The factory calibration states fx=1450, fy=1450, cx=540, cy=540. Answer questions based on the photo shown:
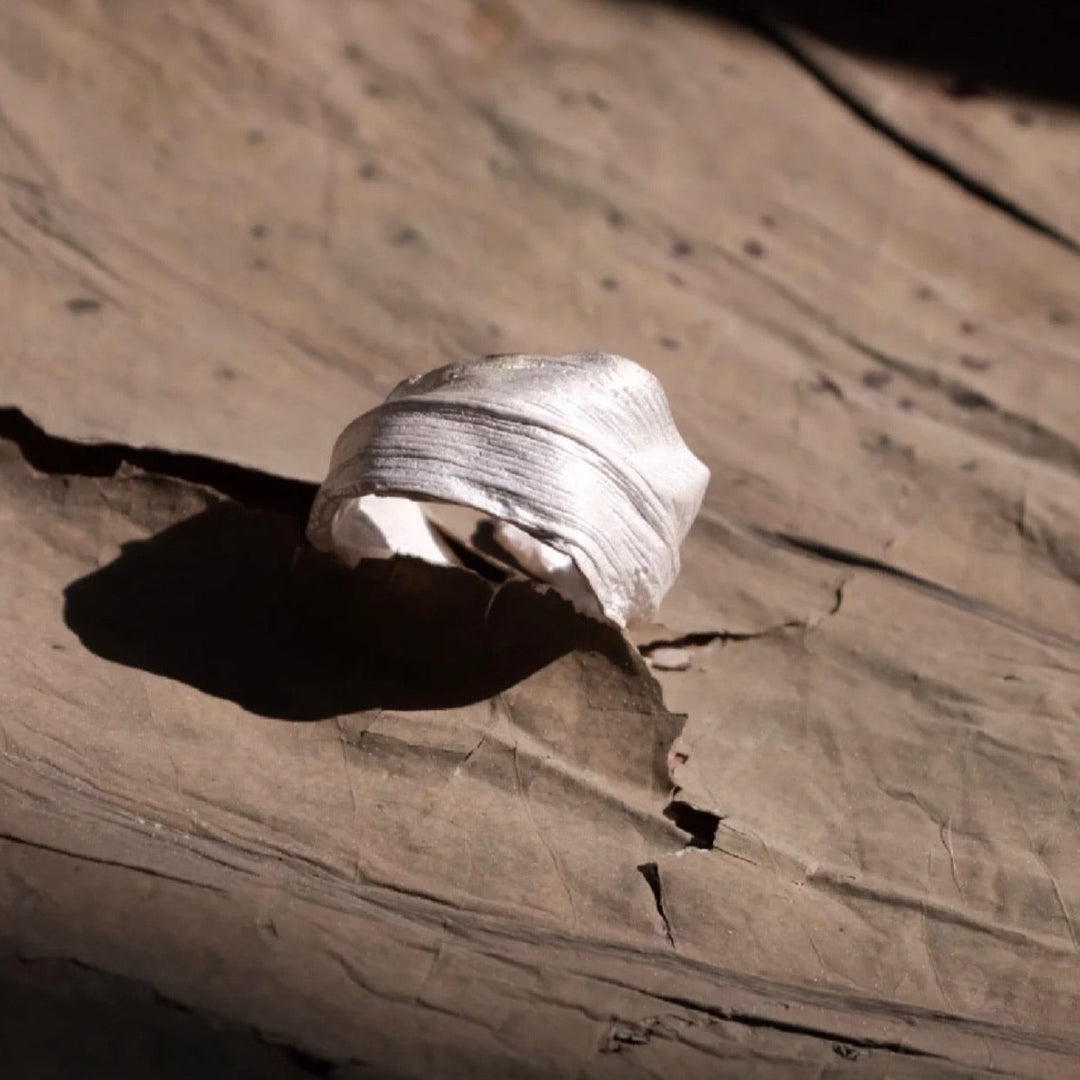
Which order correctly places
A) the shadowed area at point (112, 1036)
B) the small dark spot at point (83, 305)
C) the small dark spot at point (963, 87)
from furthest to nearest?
the small dark spot at point (963, 87) → the small dark spot at point (83, 305) → the shadowed area at point (112, 1036)

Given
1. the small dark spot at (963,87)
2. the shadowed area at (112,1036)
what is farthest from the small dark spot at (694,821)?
the small dark spot at (963,87)

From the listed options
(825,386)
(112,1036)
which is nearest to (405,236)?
(825,386)

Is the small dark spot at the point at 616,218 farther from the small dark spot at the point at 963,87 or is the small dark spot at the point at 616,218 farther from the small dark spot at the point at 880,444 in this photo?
the small dark spot at the point at 963,87

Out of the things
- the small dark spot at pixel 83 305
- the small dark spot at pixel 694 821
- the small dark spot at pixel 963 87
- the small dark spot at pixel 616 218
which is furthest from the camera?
the small dark spot at pixel 963 87

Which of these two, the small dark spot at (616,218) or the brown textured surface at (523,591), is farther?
the small dark spot at (616,218)

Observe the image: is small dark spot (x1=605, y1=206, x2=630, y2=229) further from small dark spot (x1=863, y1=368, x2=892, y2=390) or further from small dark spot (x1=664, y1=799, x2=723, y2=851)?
small dark spot (x1=664, y1=799, x2=723, y2=851)

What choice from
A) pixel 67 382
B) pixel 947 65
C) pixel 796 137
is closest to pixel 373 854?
pixel 67 382
